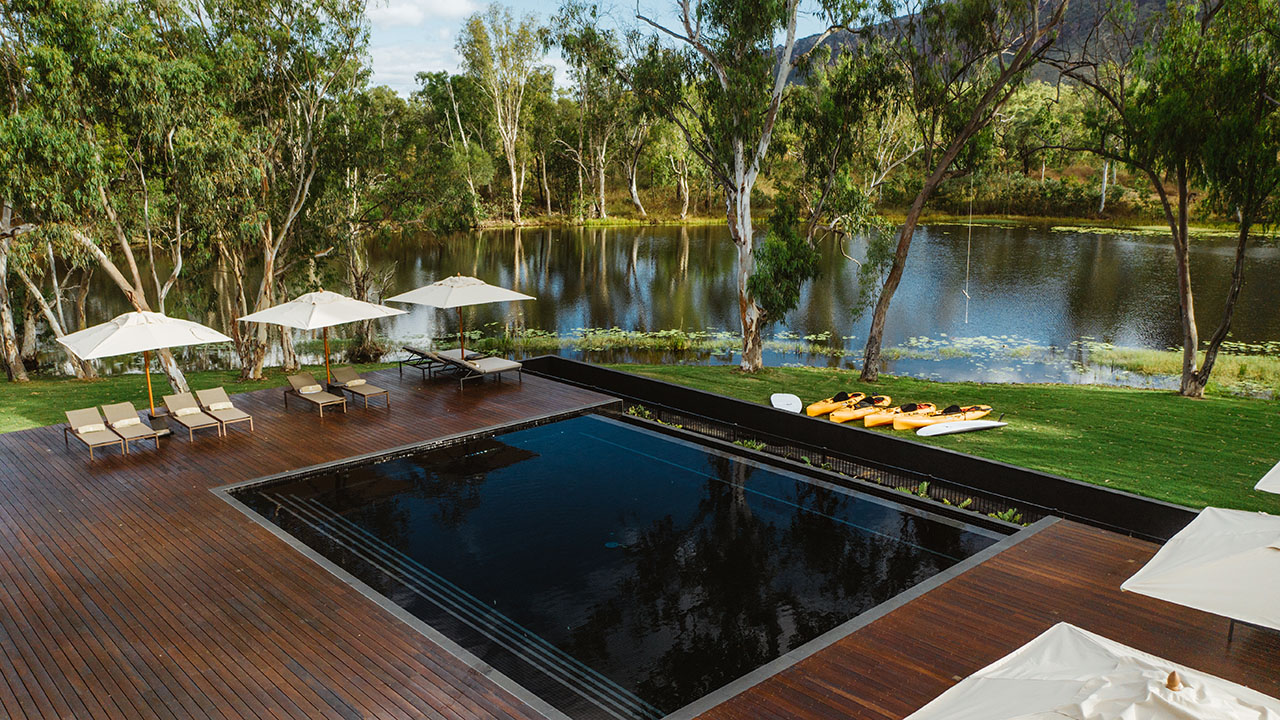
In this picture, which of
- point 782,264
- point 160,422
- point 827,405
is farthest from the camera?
point 782,264

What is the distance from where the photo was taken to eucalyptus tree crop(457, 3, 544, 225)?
162ft

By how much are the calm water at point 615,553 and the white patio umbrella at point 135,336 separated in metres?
2.82

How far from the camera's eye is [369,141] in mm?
19953

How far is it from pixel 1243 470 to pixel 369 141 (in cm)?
1949

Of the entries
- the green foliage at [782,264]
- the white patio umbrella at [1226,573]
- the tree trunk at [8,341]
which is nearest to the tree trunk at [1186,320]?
the green foliage at [782,264]

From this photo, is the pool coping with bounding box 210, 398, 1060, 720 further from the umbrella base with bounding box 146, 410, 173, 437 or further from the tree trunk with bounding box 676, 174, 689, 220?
the tree trunk with bounding box 676, 174, 689, 220

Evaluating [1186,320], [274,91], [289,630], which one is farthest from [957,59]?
[289,630]

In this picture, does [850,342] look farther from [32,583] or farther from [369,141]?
[32,583]

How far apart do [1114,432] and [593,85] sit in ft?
96.8

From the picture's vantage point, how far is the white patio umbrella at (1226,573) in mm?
5043

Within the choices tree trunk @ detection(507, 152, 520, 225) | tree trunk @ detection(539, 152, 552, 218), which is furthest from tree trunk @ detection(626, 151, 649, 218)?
tree trunk @ detection(507, 152, 520, 225)

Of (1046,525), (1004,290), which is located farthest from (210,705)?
(1004,290)

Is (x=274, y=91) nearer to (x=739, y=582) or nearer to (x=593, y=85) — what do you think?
(x=739, y=582)

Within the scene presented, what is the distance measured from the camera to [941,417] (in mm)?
13023
